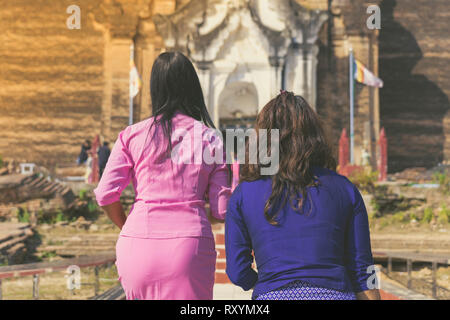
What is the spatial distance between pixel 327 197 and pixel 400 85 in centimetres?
2178

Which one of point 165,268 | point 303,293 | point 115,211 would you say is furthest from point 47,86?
point 303,293

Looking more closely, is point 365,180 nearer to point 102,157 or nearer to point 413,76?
point 102,157

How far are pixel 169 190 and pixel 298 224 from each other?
69 centimetres

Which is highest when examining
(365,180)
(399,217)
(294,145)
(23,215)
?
(294,145)

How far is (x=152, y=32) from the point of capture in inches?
808

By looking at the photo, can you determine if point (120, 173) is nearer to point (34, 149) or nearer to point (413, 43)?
point (34, 149)

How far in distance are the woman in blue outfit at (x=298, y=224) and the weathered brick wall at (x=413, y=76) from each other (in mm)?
20904

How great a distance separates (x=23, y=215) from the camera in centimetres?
1466

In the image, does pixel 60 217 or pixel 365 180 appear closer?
pixel 60 217

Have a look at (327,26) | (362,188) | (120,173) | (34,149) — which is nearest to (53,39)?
(34,149)

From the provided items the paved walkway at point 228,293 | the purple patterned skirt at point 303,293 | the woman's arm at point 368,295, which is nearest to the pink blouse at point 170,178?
the purple patterned skirt at point 303,293

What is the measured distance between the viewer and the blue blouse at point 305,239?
238cm

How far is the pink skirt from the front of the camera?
8.27 feet

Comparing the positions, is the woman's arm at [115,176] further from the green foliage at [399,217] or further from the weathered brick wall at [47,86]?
the weathered brick wall at [47,86]
